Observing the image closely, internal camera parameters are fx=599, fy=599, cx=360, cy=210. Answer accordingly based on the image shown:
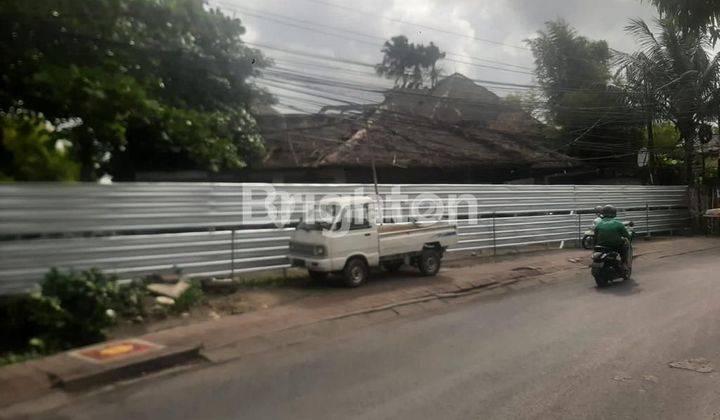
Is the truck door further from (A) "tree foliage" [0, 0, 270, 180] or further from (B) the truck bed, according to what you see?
(A) "tree foliage" [0, 0, 270, 180]

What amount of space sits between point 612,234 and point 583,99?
52.1ft

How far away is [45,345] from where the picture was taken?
23.4ft

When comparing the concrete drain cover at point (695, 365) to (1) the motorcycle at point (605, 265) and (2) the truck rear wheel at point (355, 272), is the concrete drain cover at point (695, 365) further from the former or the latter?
(2) the truck rear wheel at point (355, 272)

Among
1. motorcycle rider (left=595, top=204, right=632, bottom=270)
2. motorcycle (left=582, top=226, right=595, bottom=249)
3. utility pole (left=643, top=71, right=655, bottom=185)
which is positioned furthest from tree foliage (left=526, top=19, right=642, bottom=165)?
motorcycle rider (left=595, top=204, right=632, bottom=270)

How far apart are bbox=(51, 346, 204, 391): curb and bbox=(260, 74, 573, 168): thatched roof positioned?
33.0 ft

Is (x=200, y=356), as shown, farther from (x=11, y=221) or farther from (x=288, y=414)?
(x=11, y=221)

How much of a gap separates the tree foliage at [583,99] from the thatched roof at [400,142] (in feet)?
5.46

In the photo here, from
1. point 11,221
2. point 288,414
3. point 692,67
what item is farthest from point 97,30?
point 692,67

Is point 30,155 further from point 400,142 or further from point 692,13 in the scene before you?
point 400,142

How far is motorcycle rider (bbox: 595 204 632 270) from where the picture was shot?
11.5 metres

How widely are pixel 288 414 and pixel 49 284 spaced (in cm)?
447

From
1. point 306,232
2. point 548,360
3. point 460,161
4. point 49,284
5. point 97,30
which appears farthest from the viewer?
point 460,161

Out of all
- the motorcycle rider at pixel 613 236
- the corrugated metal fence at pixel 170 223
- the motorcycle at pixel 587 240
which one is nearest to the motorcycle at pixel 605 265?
the motorcycle rider at pixel 613 236

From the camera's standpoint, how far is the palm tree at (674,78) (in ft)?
78.8
